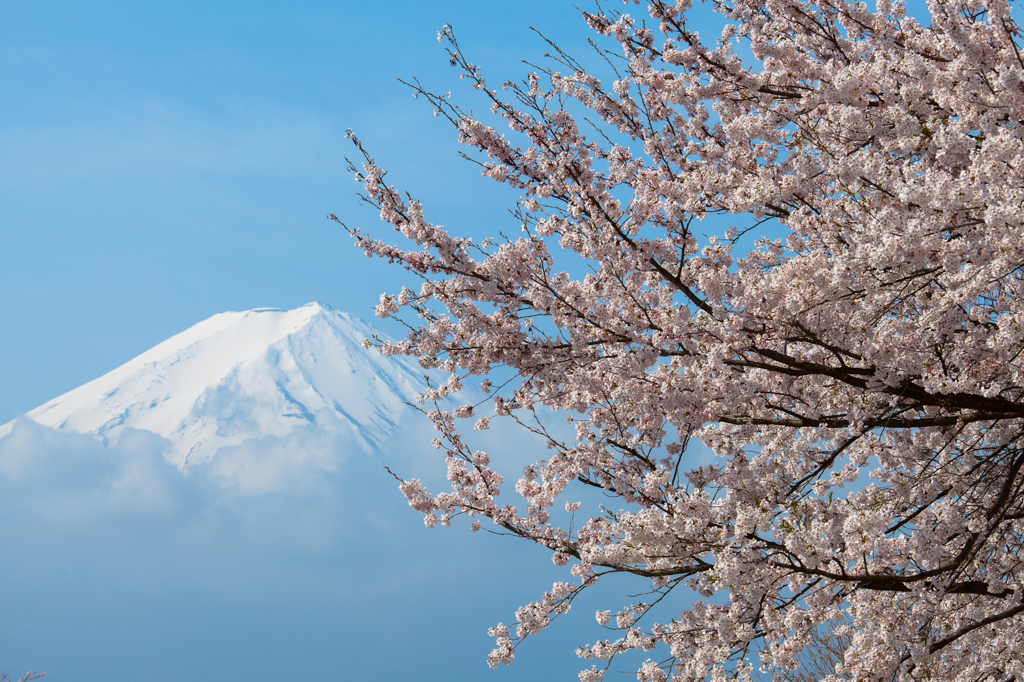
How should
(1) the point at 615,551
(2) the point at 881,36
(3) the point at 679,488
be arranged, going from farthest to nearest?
1. (2) the point at 881,36
2. (1) the point at 615,551
3. (3) the point at 679,488

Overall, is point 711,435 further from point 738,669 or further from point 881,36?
point 881,36

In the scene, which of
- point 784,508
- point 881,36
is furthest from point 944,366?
point 881,36

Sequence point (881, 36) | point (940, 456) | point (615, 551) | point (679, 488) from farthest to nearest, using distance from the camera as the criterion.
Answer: point (940, 456) → point (881, 36) → point (615, 551) → point (679, 488)

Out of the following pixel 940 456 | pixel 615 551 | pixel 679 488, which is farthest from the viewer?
pixel 940 456

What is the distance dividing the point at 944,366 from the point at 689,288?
2.10 metres

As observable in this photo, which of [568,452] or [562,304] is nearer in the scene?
[562,304]

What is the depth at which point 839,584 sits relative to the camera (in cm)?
605

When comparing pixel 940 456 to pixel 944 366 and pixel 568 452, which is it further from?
pixel 568 452

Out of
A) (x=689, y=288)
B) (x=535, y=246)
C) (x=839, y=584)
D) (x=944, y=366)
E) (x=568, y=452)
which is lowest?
(x=839, y=584)

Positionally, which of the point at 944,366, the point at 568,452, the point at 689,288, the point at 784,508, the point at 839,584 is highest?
the point at 689,288

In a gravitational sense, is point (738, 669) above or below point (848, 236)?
below

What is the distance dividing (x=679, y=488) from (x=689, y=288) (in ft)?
4.71

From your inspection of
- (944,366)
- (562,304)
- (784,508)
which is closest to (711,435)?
(784,508)

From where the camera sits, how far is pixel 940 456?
7031 mm
